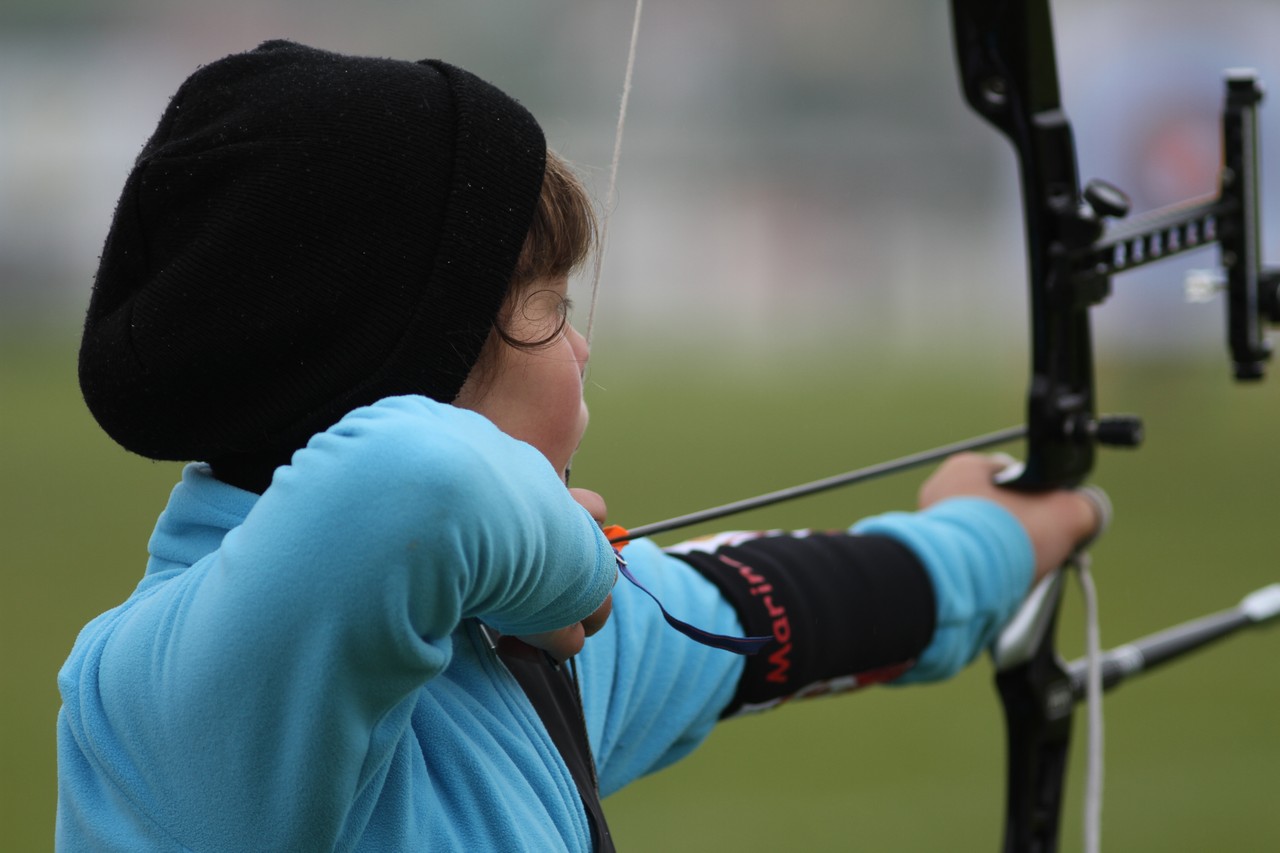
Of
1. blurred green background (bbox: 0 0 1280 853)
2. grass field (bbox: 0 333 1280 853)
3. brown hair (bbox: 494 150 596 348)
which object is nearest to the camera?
brown hair (bbox: 494 150 596 348)

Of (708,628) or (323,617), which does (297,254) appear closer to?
(323,617)

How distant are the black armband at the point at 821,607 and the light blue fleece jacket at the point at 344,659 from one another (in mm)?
286

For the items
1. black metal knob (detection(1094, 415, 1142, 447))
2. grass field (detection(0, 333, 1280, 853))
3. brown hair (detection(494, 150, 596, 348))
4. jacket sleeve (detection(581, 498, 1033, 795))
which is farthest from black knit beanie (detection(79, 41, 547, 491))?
grass field (detection(0, 333, 1280, 853))

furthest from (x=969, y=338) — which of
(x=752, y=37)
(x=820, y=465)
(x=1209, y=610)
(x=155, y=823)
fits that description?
(x=155, y=823)

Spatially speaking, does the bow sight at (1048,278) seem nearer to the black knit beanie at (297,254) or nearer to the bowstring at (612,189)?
the bowstring at (612,189)

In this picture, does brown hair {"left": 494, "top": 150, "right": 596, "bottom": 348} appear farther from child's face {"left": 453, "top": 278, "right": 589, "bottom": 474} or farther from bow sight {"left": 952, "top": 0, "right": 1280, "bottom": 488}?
bow sight {"left": 952, "top": 0, "right": 1280, "bottom": 488}

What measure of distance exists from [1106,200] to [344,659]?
82cm

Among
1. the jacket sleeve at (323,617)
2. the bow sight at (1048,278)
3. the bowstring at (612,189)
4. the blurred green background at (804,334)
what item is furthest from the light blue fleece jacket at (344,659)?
the bow sight at (1048,278)

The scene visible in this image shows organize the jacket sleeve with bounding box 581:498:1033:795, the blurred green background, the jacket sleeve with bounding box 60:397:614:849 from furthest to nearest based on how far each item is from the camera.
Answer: the blurred green background → the jacket sleeve with bounding box 581:498:1033:795 → the jacket sleeve with bounding box 60:397:614:849

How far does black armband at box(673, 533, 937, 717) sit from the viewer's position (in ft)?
3.34

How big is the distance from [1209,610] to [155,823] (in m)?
A: 3.14

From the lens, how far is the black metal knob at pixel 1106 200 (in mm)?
1156

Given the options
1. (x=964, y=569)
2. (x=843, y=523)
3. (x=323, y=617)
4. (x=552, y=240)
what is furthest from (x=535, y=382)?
(x=843, y=523)

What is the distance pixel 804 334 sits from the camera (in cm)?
722
